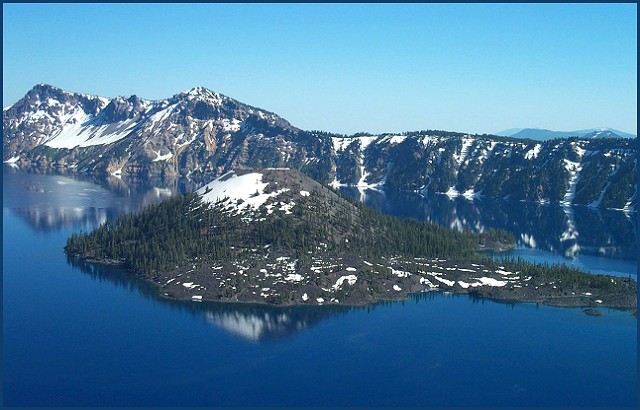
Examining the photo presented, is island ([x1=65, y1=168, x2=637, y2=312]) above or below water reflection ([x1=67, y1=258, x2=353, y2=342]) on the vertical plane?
above

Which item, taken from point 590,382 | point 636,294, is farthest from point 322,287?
point 636,294

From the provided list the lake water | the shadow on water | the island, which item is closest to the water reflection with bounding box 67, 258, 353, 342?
the shadow on water

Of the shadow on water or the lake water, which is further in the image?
the shadow on water

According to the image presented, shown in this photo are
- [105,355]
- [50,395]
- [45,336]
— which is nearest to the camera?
[50,395]

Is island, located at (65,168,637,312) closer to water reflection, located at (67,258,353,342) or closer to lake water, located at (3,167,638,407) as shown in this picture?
water reflection, located at (67,258,353,342)

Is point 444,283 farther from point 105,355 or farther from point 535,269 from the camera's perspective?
point 105,355

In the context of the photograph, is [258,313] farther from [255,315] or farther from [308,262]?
[308,262]
